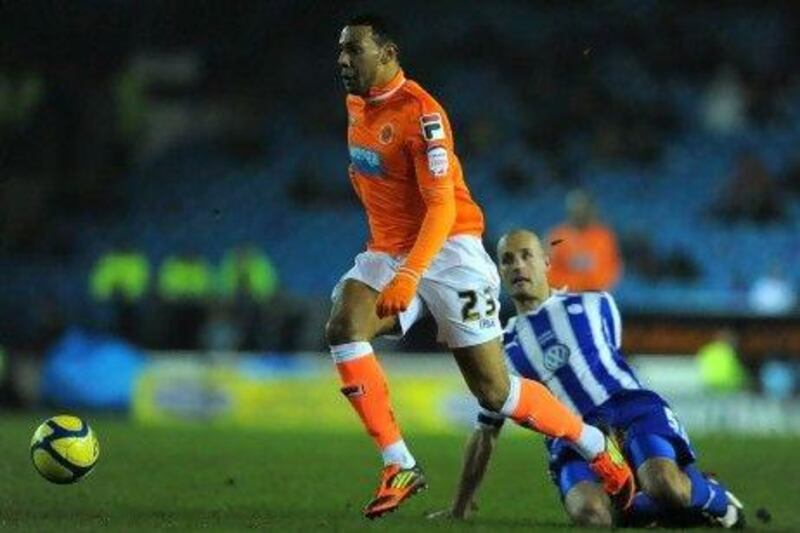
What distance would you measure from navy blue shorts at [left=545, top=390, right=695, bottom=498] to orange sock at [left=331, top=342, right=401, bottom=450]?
0.79 metres

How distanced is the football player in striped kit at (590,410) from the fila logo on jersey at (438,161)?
2.54 feet

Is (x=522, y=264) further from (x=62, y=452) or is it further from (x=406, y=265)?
(x=62, y=452)

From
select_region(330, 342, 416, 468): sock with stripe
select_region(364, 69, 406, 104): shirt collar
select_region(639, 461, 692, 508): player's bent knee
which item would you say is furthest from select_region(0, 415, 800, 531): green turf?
select_region(364, 69, 406, 104): shirt collar

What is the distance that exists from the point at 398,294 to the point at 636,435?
1.35 meters

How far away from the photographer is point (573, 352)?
8.30 metres

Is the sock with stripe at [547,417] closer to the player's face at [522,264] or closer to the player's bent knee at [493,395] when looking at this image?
the player's bent knee at [493,395]

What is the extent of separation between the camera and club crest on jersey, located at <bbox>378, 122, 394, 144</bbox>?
7855 millimetres

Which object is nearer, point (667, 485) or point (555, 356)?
point (667, 485)

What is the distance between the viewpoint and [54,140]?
2681cm

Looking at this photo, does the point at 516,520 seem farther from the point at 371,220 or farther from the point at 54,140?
the point at 54,140

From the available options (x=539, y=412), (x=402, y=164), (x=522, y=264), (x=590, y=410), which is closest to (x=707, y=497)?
(x=590, y=410)

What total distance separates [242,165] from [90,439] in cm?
1962

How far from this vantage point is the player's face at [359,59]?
791 centimetres

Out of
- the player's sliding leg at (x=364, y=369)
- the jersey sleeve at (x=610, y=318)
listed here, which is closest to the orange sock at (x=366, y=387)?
the player's sliding leg at (x=364, y=369)
